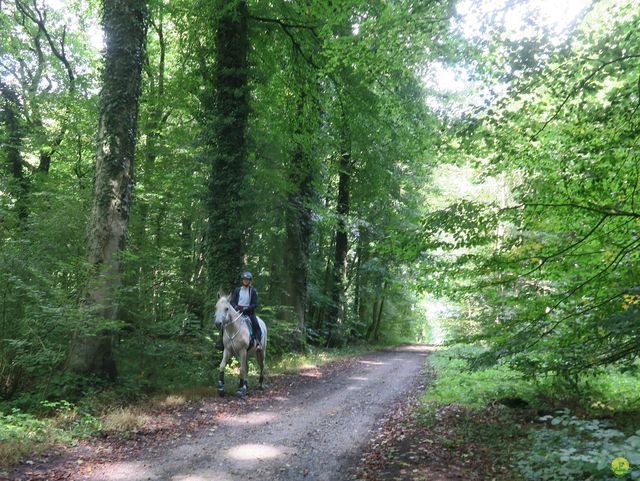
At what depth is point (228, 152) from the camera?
11727 mm

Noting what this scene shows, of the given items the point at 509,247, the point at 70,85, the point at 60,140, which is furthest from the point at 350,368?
the point at 70,85

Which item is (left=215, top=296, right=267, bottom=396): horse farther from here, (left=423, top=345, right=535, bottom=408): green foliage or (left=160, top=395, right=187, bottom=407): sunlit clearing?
(left=423, top=345, right=535, bottom=408): green foliage

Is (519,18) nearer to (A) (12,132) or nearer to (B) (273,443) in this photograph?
(B) (273,443)

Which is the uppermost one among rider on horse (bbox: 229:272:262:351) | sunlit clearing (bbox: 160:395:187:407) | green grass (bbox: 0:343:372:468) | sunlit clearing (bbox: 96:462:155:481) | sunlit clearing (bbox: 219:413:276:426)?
rider on horse (bbox: 229:272:262:351)

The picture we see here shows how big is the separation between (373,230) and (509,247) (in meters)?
15.4

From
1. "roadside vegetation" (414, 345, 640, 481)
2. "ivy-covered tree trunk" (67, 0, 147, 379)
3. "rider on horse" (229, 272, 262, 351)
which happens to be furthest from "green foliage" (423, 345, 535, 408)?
"ivy-covered tree trunk" (67, 0, 147, 379)

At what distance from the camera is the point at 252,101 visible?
1232cm

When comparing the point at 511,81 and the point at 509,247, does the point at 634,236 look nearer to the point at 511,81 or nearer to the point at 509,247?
the point at 509,247

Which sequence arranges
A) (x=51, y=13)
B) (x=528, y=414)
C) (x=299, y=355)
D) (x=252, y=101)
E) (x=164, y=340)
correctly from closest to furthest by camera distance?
(x=528, y=414), (x=164, y=340), (x=252, y=101), (x=299, y=355), (x=51, y=13)

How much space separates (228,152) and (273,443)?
25.6ft
